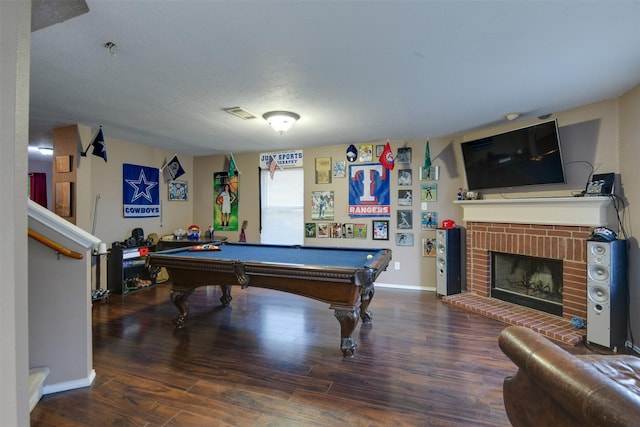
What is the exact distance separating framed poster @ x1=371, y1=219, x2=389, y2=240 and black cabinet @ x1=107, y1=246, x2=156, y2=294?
3.36 m

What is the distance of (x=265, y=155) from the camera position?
5375mm

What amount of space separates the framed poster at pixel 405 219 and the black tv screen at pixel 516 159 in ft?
3.06

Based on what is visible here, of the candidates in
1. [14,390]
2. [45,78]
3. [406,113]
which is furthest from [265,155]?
[14,390]

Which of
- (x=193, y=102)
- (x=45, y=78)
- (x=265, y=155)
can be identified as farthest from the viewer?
(x=265, y=155)

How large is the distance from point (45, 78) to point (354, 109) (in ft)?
8.74

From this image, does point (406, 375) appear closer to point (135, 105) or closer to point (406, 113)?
point (406, 113)

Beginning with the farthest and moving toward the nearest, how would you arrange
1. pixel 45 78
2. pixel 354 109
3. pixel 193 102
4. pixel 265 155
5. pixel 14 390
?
pixel 265 155 → pixel 354 109 → pixel 193 102 → pixel 45 78 → pixel 14 390

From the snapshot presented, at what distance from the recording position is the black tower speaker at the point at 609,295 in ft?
8.56

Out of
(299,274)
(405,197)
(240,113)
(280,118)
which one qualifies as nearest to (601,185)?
(405,197)

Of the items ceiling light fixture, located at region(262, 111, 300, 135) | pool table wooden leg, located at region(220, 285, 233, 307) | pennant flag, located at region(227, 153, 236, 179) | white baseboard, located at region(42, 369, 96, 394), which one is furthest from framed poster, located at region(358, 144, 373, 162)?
white baseboard, located at region(42, 369, 96, 394)

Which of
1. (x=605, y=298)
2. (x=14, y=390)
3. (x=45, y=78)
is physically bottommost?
(x=605, y=298)

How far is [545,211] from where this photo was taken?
326 centimetres

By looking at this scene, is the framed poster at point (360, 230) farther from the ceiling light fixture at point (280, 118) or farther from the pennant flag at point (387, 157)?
the ceiling light fixture at point (280, 118)

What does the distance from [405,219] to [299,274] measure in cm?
269
